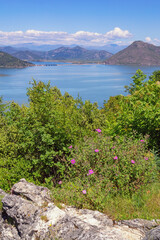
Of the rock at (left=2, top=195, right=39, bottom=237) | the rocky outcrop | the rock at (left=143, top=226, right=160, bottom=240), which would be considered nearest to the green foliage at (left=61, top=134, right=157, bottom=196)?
the rocky outcrop

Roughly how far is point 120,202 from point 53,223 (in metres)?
1.82

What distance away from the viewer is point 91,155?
23.5ft

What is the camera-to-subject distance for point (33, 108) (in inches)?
394

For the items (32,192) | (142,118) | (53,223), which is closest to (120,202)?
(53,223)

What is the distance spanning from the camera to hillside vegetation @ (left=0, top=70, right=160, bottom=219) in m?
5.80

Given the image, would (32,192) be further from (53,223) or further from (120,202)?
(120,202)

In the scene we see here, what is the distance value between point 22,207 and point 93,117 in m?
7.85

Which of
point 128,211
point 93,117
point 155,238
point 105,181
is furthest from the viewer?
point 93,117

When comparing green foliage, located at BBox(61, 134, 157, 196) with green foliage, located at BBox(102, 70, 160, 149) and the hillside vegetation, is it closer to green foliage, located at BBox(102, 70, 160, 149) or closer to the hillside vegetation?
the hillside vegetation

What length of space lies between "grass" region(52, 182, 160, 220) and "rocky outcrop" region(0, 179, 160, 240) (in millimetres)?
235

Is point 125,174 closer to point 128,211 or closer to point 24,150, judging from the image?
point 128,211

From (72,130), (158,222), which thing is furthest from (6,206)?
(72,130)

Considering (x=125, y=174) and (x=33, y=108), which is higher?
(x=33, y=108)

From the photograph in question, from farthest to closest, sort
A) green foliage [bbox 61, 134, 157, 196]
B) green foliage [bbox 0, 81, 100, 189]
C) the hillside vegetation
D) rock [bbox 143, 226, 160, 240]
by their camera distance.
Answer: green foliage [bbox 0, 81, 100, 189] < green foliage [bbox 61, 134, 157, 196] < the hillside vegetation < rock [bbox 143, 226, 160, 240]
